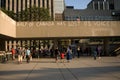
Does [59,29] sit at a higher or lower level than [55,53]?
higher

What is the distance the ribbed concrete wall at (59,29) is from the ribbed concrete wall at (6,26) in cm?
194

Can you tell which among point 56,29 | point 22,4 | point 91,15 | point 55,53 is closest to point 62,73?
point 55,53

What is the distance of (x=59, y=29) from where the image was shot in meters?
47.0

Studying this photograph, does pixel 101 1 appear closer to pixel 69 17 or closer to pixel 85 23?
pixel 69 17

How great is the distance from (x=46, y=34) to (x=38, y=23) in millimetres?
2087

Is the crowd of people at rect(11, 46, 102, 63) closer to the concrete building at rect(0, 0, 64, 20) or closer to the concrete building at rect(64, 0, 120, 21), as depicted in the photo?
the concrete building at rect(0, 0, 64, 20)

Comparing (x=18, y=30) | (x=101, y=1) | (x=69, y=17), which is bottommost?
(x=18, y=30)

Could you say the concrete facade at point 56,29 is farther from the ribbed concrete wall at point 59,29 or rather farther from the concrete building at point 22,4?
the concrete building at point 22,4

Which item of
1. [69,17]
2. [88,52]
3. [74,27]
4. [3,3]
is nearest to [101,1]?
[69,17]

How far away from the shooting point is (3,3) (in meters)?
117

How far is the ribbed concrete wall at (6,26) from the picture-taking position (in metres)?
35.5

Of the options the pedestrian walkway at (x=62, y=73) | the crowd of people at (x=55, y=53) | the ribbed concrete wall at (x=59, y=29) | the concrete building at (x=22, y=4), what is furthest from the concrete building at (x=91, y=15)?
the pedestrian walkway at (x=62, y=73)

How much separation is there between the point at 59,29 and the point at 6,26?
11.0 meters

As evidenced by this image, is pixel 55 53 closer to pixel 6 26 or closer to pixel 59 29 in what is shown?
→ pixel 6 26
